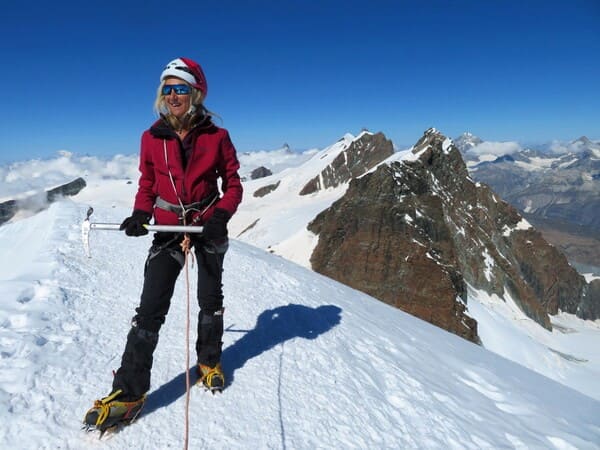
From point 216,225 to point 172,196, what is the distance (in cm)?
64

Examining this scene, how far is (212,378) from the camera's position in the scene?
485 cm

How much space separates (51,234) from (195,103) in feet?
29.6

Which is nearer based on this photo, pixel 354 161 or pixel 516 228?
pixel 516 228

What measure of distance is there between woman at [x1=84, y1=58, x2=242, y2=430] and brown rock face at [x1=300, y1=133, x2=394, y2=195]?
368ft

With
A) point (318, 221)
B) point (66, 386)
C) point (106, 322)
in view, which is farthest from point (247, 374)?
point (318, 221)

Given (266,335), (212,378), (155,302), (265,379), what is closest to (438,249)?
(266,335)

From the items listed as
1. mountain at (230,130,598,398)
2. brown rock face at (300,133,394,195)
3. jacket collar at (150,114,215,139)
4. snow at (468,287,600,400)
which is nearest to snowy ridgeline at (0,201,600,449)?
jacket collar at (150,114,215,139)

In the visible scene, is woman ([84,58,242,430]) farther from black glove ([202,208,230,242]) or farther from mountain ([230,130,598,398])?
mountain ([230,130,598,398])

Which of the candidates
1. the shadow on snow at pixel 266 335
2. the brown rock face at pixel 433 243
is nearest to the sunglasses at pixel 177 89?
the shadow on snow at pixel 266 335

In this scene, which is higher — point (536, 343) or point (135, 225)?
point (135, 225)

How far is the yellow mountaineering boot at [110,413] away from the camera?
377 centimetres

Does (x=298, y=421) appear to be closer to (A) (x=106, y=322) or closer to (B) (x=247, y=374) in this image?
(B) (x=247, y=374)

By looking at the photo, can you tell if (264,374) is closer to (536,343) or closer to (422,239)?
(422,239)

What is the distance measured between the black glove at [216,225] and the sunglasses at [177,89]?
1308 mm
